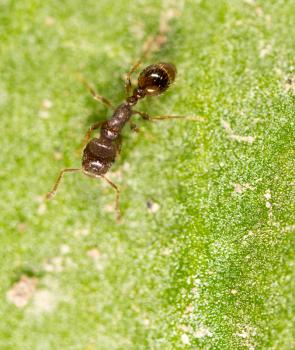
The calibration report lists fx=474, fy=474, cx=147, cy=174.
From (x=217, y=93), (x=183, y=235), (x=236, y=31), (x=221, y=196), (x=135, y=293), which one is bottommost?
(x=135, y=293)

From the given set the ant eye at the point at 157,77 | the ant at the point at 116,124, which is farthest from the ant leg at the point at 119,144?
the ant eye at the point at 157,77

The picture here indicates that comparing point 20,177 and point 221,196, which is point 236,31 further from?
point 20,177

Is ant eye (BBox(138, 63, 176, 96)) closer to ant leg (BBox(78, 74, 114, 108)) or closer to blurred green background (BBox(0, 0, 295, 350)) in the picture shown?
blurred green background (BBox(0, 0, 295, 350))

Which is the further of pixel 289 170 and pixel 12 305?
pixel 12 305

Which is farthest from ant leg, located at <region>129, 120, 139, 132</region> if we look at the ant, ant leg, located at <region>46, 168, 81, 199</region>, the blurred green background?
ant leg, located at <region>46, 168, 81, 199</region>

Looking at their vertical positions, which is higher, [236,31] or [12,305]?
[236,31]

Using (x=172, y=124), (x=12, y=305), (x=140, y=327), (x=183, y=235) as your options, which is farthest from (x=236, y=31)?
(x=12, y=305)

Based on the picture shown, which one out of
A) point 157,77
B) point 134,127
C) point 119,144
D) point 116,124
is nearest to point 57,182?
point 119,144

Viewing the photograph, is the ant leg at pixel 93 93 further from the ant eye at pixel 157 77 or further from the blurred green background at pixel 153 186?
the ant eye at pixel 157 77
